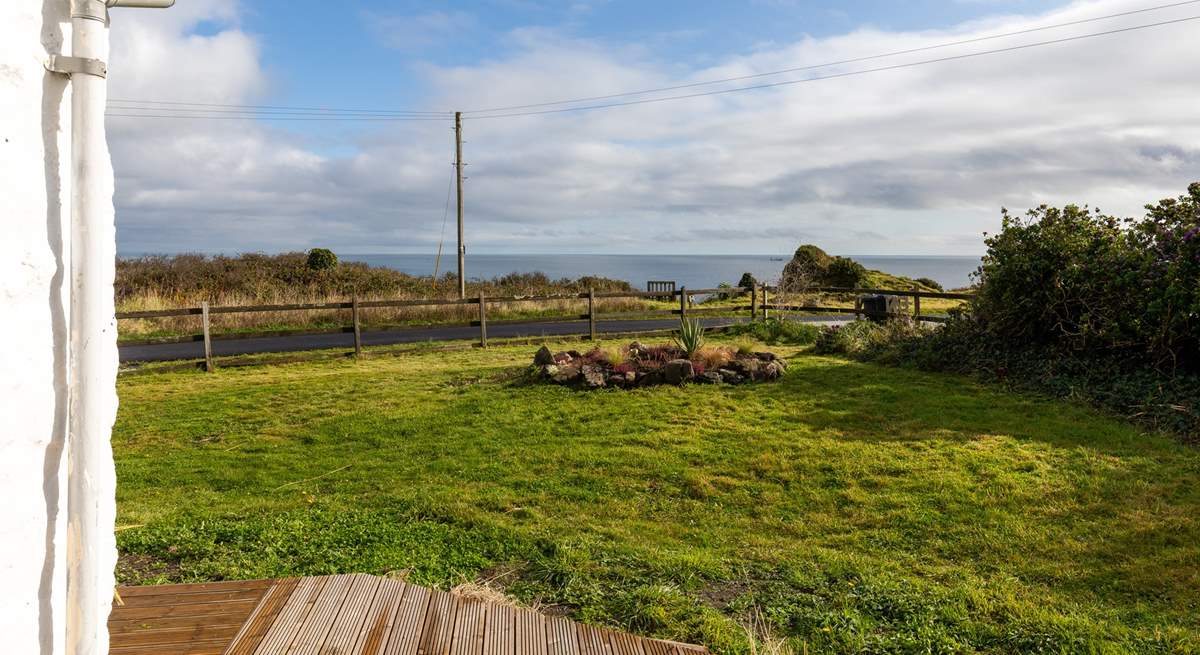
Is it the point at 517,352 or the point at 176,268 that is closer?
the point at 517,352

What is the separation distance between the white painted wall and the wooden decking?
2.86 ft

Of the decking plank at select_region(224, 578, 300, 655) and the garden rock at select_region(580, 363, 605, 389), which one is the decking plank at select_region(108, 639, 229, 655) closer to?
the decking plank at select_region(224, 578, 300, 655)

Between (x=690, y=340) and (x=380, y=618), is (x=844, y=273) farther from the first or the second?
(x=380, y=618)

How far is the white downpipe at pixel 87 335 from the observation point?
65.2 inches

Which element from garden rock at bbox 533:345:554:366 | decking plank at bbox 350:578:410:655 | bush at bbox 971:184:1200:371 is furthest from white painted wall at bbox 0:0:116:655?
bush at bbox 971:184:1200:371

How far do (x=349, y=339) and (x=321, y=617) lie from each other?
14116mm

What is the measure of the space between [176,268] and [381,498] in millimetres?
24722

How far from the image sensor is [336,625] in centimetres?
263

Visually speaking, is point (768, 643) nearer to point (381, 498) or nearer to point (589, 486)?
point (589, 486)

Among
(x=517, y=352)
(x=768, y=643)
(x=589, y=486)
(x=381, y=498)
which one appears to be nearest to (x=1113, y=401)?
(x=589, y=486)

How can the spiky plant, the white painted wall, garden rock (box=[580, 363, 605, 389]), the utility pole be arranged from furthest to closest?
the utility pole → the spiky plant → garden rock (box=[580, 363, 605, 389]) → the white painted wall

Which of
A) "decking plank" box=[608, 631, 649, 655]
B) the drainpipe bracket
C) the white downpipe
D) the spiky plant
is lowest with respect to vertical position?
"decking plank" box=[608, 631, 649, 655]

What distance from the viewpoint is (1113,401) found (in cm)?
823

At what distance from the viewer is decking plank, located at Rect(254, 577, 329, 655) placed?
2.45 meters
